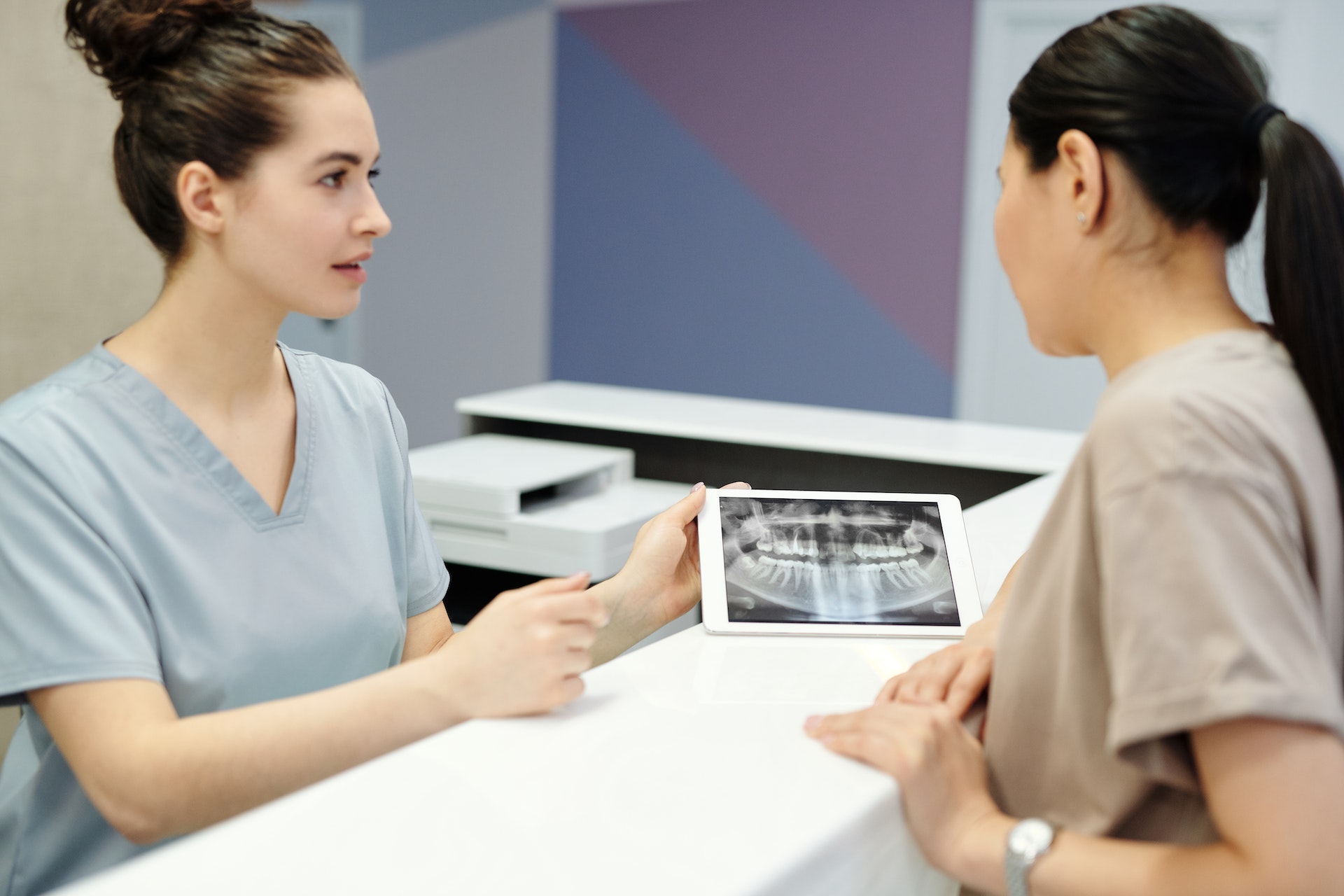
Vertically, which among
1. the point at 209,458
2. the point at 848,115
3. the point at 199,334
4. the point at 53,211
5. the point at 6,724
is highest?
the point at 848,115

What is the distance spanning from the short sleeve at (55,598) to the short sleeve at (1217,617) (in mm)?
749

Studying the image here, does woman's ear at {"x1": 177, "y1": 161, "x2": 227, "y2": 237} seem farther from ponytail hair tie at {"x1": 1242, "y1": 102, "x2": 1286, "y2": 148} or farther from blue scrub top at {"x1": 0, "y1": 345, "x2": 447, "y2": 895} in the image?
ponytail hair tie at {"x1": 1242, "y1": 102, "x2": 1286, "y2": 148}

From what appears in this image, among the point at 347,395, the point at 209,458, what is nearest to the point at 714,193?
the point at 347,395

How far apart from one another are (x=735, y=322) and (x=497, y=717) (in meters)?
3.46

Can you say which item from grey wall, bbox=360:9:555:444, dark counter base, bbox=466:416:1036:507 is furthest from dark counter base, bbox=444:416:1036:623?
grey wall, bbox=360:9:555:444

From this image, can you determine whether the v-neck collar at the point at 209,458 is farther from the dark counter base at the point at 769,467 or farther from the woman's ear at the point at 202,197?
the dark counter base at the point at 769,467

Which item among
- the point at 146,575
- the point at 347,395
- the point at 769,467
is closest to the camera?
the point at 146,575

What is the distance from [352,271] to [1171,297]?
77cm

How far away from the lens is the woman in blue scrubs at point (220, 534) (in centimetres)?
93

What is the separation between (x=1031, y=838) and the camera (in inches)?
29.2

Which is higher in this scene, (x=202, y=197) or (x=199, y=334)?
(x=202, y=197)

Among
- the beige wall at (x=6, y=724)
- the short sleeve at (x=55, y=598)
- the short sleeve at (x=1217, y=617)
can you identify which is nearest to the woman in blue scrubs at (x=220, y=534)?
the short sleeve at (x=55, y=598)

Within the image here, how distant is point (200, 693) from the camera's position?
1.06m

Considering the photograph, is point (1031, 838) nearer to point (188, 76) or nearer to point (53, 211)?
point (188, 76)
